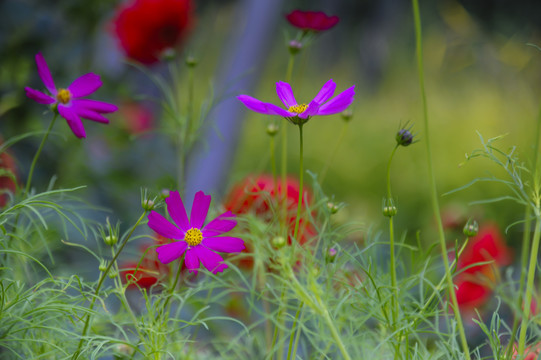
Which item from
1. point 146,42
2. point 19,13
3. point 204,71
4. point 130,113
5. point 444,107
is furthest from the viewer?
point 204,71

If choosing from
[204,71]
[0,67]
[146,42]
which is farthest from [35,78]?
[204,71]

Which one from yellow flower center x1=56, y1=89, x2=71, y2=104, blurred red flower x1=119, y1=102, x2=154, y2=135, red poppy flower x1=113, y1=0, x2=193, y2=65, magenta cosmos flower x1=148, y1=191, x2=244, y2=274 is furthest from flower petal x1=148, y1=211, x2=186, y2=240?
blurred red flower x1=119, y1=102, x2=154, y2=135

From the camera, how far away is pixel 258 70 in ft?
4.07

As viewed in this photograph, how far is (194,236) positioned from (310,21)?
0.17 m

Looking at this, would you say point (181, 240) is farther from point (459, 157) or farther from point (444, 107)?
point (444, 107)

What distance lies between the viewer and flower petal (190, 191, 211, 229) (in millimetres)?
311

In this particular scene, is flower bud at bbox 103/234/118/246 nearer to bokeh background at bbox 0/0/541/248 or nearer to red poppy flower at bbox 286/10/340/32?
bokeh background at bbox 0/0/541/248

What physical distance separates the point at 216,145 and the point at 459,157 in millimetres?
1069

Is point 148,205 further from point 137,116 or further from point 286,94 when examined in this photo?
point 137,116

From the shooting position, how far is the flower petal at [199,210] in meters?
0.31

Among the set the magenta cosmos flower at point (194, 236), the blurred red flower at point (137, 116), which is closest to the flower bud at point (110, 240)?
the magenta cosmos flower at point (194, 236)

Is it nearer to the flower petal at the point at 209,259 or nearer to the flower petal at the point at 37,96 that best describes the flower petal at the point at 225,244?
the flower petal at the point at 209,259

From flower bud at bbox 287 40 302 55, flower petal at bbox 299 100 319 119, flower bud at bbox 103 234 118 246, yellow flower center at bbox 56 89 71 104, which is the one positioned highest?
flower petal at bbox 299 100 319 119

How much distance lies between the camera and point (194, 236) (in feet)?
1.01
